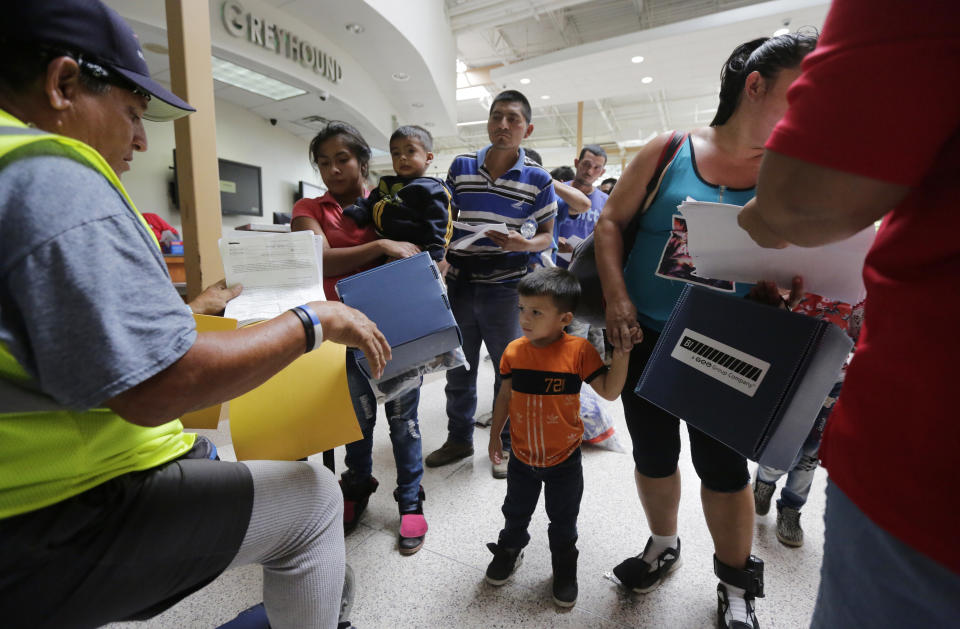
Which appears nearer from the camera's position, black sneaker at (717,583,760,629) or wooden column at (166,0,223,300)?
black sneaker at (717,583,760,629)

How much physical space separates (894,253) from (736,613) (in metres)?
→ 1.16

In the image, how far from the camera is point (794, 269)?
0.84 metres

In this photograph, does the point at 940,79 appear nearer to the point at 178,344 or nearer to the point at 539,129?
the point at 178,344

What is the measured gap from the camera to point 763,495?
1710 mm

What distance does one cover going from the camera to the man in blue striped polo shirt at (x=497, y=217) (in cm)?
193

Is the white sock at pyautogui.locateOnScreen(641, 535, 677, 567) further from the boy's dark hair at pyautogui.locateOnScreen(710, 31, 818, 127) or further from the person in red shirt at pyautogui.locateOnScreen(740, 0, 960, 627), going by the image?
the boy's dark hair at pyautogui.locateOnScreen(710, 31, 818, 127)

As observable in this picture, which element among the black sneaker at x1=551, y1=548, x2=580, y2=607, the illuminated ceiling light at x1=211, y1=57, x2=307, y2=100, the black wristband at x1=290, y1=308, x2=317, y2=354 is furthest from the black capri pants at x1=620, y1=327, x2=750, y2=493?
the illuminated ceiling light at x1=211, y1=57, x2=307, y2=100

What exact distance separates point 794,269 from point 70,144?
1192mm

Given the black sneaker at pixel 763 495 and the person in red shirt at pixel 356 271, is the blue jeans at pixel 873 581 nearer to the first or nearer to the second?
the person in red shirt at pixel 356 271

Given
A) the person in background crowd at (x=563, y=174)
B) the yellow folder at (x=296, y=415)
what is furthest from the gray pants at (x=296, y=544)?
the person in background crowd at (x=563, y=174)

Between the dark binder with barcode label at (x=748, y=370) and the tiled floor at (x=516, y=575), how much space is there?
2.44 ft

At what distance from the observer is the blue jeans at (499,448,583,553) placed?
126cm

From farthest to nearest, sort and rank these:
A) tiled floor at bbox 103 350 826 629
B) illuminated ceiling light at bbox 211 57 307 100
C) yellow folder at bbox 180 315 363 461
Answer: illuminated ceiling light at bbox 211 57 307 100, tiled floor at bbox 103 350 826 629, yellow folder at bbox 180 315 363 461

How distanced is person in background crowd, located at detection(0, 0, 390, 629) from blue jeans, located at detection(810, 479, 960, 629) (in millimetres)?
784
